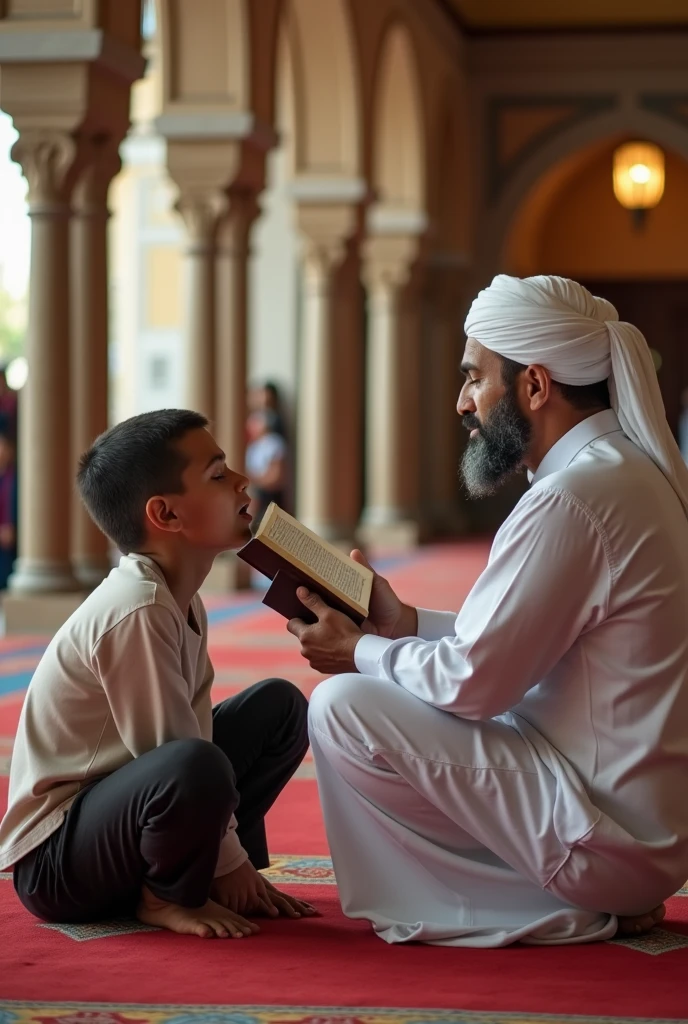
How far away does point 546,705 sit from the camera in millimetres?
2924

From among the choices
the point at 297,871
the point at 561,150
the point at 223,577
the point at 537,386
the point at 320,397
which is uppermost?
the point at 561,150

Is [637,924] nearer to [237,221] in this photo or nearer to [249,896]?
[249,896]

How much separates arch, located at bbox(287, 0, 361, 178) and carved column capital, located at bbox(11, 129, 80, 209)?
186 inches

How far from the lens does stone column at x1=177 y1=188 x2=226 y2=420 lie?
9844 mm

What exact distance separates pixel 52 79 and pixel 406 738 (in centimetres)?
551

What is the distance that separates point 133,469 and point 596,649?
3.04 feet

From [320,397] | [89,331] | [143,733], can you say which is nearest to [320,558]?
[143,733]

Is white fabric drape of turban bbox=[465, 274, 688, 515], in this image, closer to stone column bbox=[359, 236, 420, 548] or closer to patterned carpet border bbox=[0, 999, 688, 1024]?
patterned carpet border bbox=[0, 999, 688, 1024]

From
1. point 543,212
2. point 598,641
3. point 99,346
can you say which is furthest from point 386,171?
point 598,641

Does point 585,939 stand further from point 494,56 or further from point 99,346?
point 494,56

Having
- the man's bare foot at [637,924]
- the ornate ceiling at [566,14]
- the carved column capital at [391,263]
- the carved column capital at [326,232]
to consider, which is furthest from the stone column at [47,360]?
the ornate ceiling at [566,14]

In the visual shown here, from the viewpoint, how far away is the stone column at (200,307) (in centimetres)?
984

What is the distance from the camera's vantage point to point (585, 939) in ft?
9.53

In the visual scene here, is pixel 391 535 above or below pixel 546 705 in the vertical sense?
below
